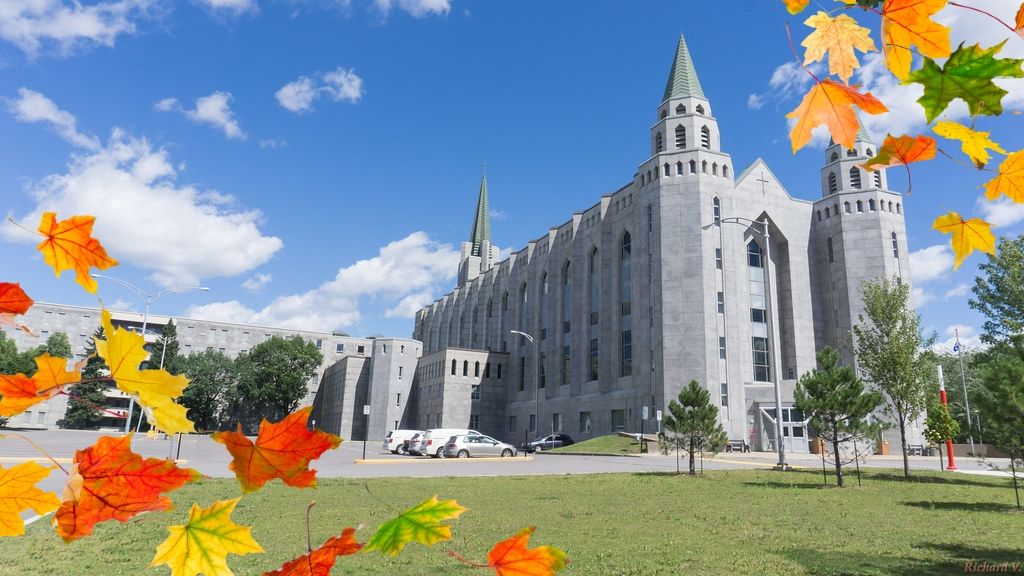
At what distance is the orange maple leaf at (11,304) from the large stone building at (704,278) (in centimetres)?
4684

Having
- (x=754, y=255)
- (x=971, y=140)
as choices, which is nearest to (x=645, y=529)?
A: (x=971, y=140)

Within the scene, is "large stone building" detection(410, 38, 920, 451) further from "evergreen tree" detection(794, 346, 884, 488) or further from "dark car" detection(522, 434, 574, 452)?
"evergreen tree" detection(794, 346, 884, 488)

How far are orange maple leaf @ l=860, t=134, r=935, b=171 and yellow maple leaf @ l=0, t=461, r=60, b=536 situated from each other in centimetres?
142

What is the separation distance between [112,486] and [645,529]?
35.4ft

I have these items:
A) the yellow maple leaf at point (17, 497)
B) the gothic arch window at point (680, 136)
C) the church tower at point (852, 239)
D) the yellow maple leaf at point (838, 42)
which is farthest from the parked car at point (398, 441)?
the yellow maple leaf at point (838, 42)

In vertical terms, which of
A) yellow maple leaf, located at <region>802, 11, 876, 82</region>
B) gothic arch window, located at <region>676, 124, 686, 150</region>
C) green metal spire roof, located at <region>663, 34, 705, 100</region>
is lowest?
yellow maple leaf, located at <region>802, 11, 876, 82</region>

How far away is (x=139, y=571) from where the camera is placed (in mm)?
7020

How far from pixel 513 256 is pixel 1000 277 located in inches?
2026

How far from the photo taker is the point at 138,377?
0.85 m

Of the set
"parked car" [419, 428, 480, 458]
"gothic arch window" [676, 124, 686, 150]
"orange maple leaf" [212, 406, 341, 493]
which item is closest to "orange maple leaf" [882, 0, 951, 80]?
"orange maple leaf" [212, 406, 341, 493]

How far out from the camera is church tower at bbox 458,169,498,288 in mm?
103706

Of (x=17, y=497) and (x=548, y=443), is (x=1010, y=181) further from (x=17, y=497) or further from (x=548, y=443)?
(x=548, y=443)

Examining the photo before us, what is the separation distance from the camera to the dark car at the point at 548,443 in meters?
52.7

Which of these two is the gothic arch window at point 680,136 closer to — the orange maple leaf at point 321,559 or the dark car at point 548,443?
the dark car at point 548,443
